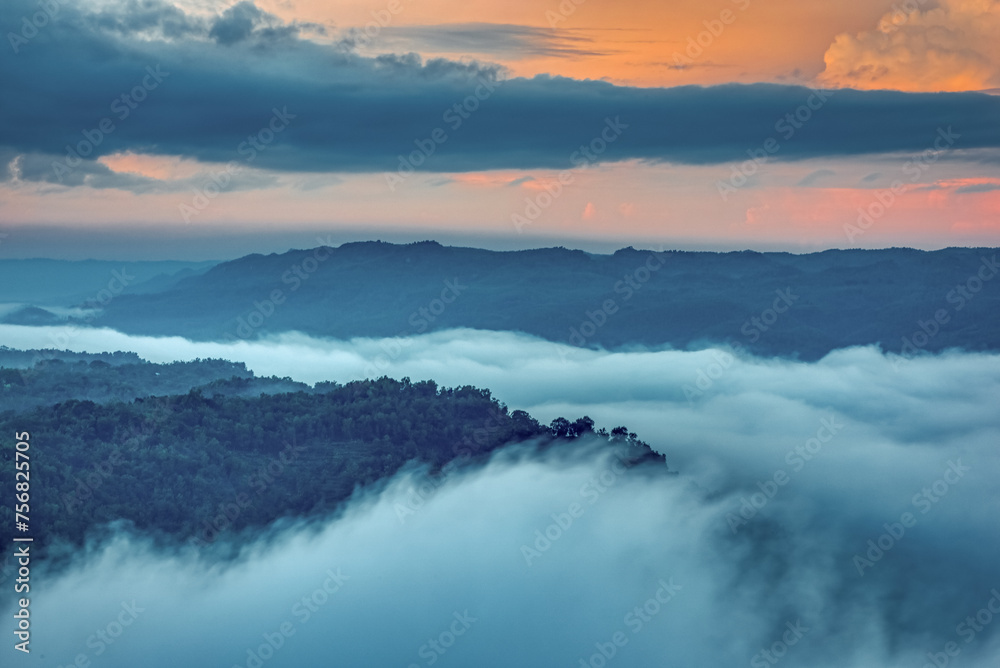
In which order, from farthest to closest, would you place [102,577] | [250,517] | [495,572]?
[495,572]
[250,517]
[102,577]

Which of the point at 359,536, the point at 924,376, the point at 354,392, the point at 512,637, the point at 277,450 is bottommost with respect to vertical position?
the point at 512,637

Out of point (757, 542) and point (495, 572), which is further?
point (757, 542)

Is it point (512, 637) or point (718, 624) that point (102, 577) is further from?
point (718, 624)

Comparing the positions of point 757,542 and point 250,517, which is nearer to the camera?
point 250,517

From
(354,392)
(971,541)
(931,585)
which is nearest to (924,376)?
(971,541)

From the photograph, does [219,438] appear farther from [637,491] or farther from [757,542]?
[757,542]

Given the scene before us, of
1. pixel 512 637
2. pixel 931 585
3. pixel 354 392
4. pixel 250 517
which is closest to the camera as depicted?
pixel 512 637

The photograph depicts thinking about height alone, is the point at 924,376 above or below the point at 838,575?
above

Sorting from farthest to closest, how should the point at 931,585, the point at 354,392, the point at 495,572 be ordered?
the point at 354,392 < the point at 931,585 < the point at 495,572

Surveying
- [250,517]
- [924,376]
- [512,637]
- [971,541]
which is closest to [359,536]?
[250,517]
